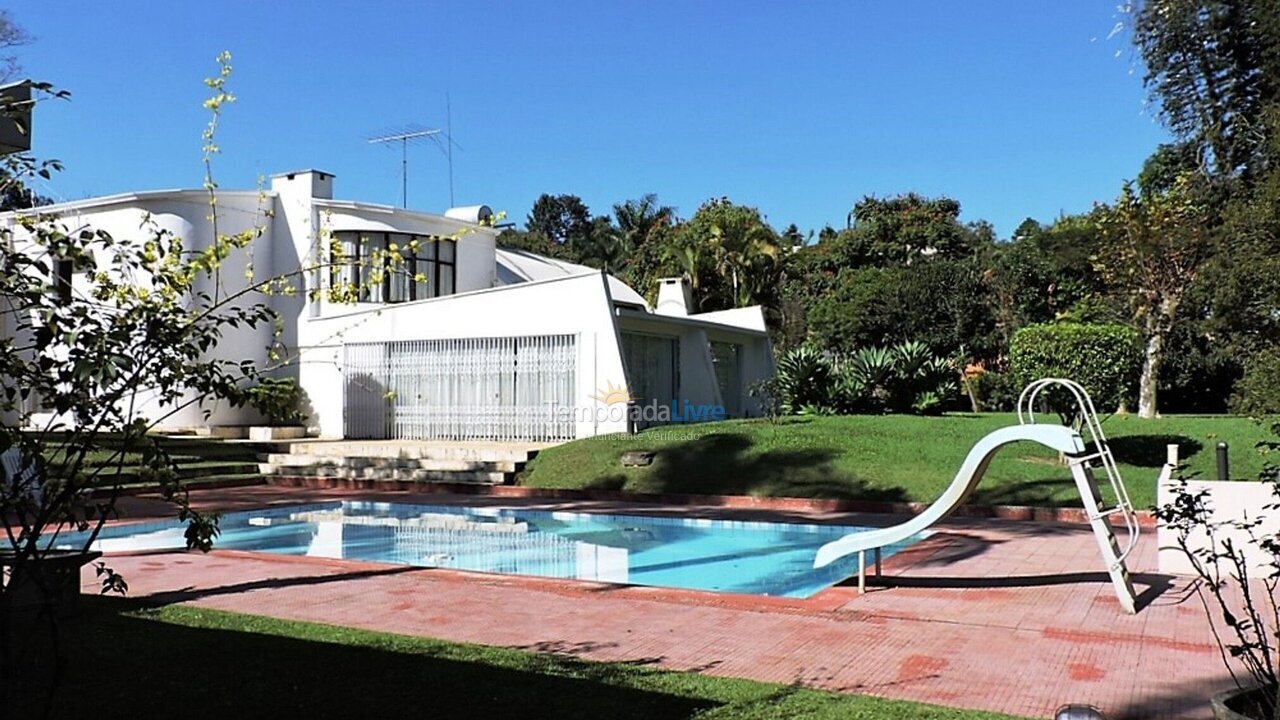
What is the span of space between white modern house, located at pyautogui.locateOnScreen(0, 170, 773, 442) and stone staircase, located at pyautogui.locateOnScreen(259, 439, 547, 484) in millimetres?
1441

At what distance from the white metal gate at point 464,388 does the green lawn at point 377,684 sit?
1495 centimetres

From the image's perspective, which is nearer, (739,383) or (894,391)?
(894,391)

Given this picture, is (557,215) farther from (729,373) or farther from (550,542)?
(550,542)

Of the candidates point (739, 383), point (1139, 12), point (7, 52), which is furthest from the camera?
point (739, 383)

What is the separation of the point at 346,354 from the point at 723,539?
14469 millimetres

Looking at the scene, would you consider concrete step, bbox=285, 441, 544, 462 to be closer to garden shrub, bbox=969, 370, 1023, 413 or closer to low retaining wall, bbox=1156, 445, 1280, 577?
low retaining wall, bbox=1156, 445, 1280, 577

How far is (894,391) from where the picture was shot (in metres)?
22.2

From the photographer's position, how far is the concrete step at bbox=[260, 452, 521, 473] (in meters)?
19.5

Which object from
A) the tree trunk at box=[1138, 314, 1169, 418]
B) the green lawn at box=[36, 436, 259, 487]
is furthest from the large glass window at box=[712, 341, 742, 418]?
the green lawn at box=[36, 436, 259, 487]

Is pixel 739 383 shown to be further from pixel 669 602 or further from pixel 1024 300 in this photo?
pixel 669 602

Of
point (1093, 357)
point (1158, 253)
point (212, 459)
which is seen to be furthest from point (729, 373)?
point (212, 459)

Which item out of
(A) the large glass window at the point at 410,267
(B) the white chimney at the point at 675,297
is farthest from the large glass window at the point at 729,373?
(A) the large glass window at the point at 410,267

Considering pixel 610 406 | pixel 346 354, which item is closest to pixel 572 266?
pixel 346 354

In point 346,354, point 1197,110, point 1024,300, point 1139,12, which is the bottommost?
point 346,354
